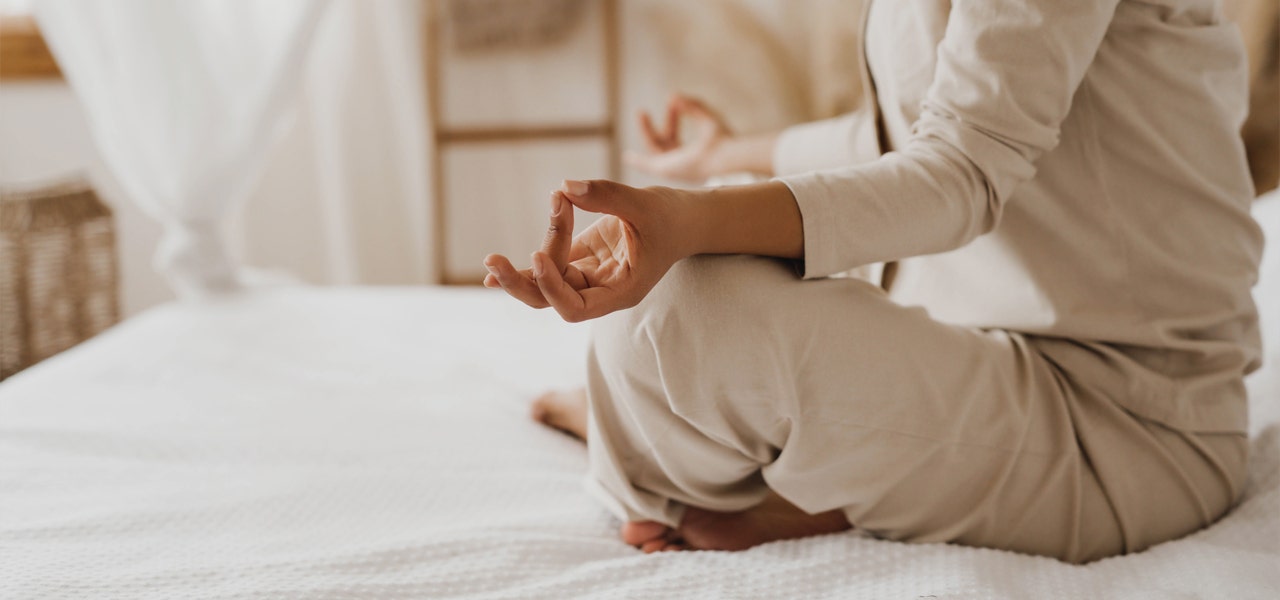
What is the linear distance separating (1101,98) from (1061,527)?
322 mm

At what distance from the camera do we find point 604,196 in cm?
62

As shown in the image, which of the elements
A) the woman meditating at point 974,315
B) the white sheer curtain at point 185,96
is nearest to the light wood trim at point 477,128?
the white sheer curtain at point 185,96

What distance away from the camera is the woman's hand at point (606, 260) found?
2.01ft

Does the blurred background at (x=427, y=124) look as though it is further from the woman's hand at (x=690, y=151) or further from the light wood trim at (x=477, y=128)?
the woman's hand at (x=690, y=151)

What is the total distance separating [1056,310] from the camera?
82 cm

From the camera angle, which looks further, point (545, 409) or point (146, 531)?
point (545, 409)

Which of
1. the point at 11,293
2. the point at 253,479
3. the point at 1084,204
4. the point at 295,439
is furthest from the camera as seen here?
the point at 11,293

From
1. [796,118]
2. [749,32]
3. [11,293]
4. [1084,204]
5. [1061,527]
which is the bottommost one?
[1061,527]

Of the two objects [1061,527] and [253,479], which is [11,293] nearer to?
[253,479]

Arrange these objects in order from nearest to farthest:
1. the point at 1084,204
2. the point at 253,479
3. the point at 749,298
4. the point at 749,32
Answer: the point at 749,298 → the point at 1084,204 → the point at 253,479 → the point at 749,32

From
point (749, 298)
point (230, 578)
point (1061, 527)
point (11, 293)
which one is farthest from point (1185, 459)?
point (11, 293)

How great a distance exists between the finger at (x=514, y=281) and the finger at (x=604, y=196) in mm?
52

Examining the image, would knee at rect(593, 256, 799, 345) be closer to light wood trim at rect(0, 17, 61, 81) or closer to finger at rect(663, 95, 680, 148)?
finger at rect(663, 95, 680, 148)

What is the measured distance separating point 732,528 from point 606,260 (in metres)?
0.27
